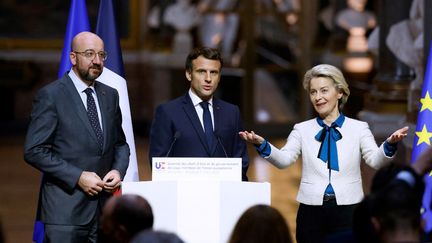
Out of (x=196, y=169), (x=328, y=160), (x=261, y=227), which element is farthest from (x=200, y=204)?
(x=261, y=227)

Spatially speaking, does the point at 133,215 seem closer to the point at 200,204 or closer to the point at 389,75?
the point at 200,204

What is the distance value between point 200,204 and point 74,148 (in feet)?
2.43

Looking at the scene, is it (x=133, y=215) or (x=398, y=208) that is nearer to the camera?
(x=398, y=208)

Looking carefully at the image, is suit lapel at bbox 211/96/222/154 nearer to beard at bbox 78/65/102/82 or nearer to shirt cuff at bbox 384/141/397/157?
beard at bbox 78/65/102/82

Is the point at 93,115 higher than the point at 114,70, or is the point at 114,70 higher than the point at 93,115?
the point at 114,70

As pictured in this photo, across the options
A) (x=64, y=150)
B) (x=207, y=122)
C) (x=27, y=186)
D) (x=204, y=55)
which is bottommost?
(x=27, y=186)

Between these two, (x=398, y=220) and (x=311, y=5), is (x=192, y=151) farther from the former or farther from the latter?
(x=311, y=5)

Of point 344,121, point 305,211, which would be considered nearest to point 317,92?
point 344,121

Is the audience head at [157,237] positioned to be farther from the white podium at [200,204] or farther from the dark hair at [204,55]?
the dark hair at [204,55]

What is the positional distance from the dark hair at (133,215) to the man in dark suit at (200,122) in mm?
1699

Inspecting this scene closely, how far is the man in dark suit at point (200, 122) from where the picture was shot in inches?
243

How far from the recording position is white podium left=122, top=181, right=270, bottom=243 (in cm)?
572

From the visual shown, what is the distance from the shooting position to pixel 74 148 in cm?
603

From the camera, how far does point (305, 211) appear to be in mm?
6070
